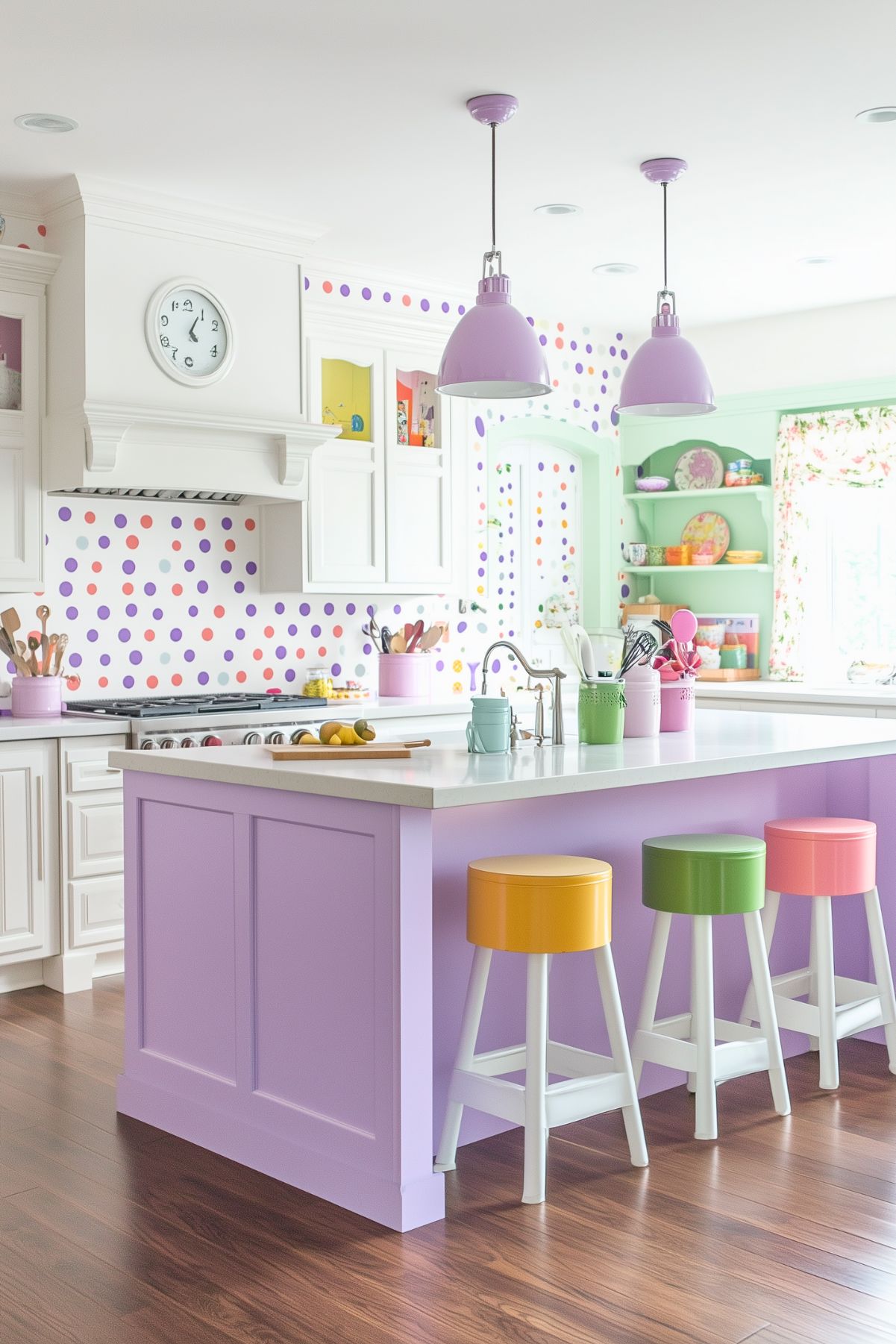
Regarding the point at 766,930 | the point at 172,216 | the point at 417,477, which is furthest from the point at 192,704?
the point at 766,930

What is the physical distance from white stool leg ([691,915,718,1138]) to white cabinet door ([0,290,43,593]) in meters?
2.65

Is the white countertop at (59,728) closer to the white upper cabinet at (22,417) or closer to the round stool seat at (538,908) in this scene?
the white upper cabinet at (22,417)

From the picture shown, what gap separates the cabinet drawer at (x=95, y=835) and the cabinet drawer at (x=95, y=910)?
1.4 inches

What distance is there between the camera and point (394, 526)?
561cm

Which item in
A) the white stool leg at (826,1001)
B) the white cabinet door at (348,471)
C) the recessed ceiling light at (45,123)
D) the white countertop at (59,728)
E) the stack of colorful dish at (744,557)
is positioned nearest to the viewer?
the white stool leg at (826,1001)

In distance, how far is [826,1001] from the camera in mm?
3396

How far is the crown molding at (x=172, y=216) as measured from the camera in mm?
4477

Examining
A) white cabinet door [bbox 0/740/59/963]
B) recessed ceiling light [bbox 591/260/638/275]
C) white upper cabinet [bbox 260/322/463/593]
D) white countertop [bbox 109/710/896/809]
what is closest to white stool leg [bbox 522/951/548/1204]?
white countertop [bbox 109/710/896/809]

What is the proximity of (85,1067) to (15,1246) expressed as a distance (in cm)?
109

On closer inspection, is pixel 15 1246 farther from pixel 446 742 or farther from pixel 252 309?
pixel 252 309

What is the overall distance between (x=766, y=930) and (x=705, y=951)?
57cm

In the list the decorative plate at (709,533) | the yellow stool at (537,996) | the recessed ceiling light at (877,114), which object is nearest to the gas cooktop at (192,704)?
the yellow stool at (537,996)

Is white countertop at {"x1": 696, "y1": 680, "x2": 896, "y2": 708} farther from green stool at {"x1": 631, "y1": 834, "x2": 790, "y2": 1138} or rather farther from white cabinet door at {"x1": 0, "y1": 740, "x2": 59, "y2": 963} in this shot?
white cabinet door at {"x1": 0, "y1": 740, "x2": 59, "y2": 963}

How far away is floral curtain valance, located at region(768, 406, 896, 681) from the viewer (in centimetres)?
616
